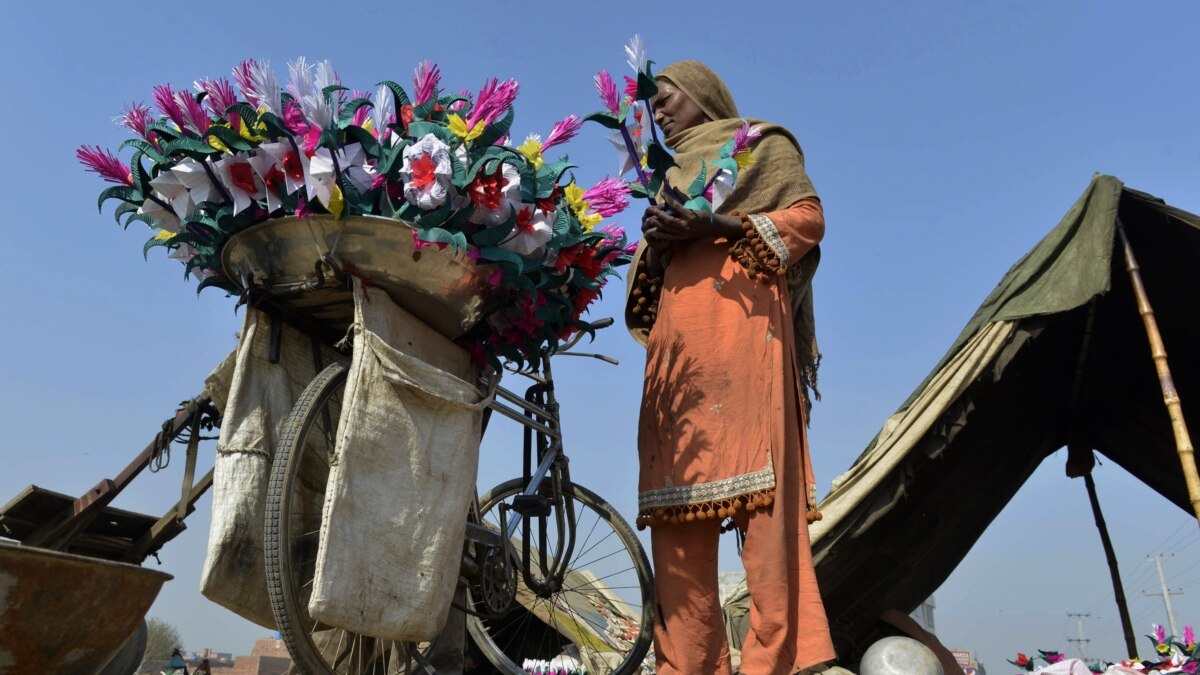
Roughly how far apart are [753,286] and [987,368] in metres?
1.61

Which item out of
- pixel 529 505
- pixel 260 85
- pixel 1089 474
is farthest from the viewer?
pixel 1089 474

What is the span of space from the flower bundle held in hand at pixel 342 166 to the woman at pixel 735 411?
0.58 m

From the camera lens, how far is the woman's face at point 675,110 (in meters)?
3.74

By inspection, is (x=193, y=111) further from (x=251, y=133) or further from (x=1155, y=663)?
(x=1155, y=663)

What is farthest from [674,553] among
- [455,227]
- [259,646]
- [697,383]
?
[259,646]

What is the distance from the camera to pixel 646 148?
3.09 meters

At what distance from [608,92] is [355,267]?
987mm

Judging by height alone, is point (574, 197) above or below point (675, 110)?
below

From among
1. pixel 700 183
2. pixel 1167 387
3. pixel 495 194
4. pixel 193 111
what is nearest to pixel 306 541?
pixel 495 194

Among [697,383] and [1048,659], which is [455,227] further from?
[1048,659]

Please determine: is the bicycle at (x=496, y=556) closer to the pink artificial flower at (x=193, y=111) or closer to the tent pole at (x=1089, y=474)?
the pink artificial flower at (x=193, y=111)

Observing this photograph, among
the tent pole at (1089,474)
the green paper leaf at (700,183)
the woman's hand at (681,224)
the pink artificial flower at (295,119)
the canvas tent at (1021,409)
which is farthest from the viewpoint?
the tent pole at (1089,474)

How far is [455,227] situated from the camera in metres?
2.85

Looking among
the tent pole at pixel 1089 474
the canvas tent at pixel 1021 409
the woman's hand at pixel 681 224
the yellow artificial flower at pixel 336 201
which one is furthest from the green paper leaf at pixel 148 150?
the tent pole at pixel 1089 474
